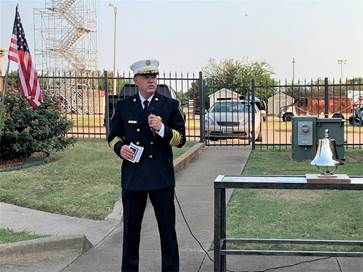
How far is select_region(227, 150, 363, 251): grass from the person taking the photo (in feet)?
20.6

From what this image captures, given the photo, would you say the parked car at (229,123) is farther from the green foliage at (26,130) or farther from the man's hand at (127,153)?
the man's hand at (127,153)

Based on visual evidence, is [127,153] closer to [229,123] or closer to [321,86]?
[321,86]

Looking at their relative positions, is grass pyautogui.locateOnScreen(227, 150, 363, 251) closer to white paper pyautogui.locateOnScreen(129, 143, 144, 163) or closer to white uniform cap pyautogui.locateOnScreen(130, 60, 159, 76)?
white paper pyautogui.locateOnScreen(129, 143, 144, 163)

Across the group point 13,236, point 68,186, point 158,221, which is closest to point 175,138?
point 158,221

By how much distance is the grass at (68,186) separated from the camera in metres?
7.66

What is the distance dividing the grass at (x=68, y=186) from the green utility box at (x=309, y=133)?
423cm

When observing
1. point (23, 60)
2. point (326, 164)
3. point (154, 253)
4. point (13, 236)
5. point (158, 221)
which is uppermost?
point (23, 60)

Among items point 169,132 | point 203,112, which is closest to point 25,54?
point 169,132

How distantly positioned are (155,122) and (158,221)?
0.89m

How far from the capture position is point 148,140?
4367 mm

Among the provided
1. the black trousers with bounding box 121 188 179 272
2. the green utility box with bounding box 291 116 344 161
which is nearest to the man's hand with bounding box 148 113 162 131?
the black trousers with bounding box 121 188 179 272

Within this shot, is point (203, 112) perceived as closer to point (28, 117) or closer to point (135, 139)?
point (28, 117)

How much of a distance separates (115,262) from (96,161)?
6.67m

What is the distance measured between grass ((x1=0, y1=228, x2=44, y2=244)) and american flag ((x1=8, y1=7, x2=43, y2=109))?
2.86 metres
